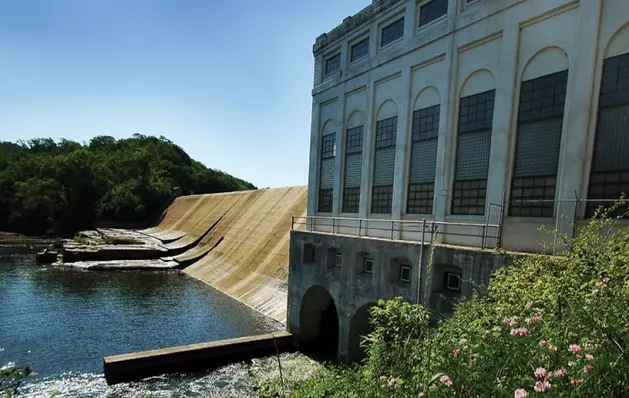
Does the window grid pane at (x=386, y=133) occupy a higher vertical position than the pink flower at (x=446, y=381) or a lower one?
higher

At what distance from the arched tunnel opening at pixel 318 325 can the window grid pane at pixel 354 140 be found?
656 cm

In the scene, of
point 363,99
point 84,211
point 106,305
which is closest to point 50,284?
point 106,305

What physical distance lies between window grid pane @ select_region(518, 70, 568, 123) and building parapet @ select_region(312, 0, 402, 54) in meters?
6.26

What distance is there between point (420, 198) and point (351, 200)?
147 inches

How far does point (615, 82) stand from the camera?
794 cm

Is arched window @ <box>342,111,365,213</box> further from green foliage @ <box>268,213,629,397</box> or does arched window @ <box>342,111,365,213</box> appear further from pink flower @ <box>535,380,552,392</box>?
pink flower @ <box>535,380,552,392</box>

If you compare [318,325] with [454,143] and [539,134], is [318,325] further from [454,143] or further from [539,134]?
[539,134]

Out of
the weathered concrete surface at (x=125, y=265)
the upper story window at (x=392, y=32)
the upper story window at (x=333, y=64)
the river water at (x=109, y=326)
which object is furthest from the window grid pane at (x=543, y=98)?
the weathered concrete surface at (x=125, y=265)

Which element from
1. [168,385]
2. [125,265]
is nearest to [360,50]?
[168,385]

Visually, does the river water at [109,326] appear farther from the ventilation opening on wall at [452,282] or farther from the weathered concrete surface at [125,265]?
the ventilation opening on wall at [452,282]

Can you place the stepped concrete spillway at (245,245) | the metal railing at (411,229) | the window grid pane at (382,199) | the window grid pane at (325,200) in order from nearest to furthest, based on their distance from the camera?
the metal railing at (411,229)
the window grid pane at (382,199)
the window grid pane at (325,200)
the stepped concrete spillway at (245,245)

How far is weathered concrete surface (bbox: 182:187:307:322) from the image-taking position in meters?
23.4

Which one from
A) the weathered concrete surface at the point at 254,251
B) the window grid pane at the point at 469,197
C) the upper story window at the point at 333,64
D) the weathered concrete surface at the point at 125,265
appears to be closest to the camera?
the window grid pane at the point at 469,197

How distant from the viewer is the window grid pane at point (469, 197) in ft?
34.4
